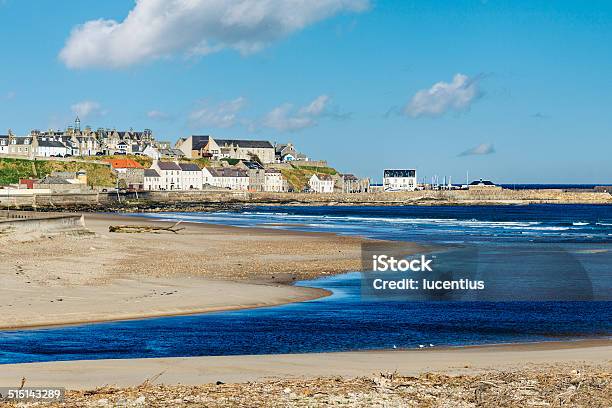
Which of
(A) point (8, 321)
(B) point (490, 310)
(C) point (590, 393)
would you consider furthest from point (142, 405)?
(B) point (490, 310)

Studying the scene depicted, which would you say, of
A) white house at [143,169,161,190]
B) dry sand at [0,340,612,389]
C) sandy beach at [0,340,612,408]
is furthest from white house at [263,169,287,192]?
sandy beach at [0,340,612,408]

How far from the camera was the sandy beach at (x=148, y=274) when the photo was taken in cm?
2281

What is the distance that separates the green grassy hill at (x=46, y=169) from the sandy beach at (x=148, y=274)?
117898 millimetres

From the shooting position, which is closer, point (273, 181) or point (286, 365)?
point (286, 365)

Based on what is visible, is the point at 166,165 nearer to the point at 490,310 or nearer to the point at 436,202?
the point at 436,202

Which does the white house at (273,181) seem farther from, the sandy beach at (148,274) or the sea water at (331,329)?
the sea water at (331,329)

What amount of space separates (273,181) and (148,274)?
521ft

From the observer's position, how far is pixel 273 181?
189625mm

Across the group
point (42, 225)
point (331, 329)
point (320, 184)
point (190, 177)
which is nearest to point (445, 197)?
point (320, 184)

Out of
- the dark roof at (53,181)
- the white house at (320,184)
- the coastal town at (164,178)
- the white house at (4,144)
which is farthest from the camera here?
the white house at (320,184)

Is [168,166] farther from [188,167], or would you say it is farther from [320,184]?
[320,184]

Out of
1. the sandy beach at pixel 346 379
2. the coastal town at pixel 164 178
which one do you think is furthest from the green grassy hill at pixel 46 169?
the sandy beach at pixel 346 379

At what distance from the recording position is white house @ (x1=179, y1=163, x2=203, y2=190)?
17138 centimetres

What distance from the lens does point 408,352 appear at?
57.7 ft
